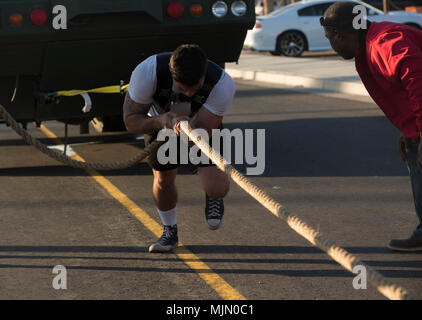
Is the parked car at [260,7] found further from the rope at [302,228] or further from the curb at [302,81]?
the rope at [302,228]

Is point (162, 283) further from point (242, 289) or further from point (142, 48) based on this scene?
point (142, 48)

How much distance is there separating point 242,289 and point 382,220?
2.04 m

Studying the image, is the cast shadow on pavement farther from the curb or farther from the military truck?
the curb

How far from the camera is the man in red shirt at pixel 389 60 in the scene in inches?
196

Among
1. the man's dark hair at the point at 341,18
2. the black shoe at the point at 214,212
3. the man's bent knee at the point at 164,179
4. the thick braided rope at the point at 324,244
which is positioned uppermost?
the man's dark hair at the point at 341,18

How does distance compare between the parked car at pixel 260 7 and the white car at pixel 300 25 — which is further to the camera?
the parked car at pixel 260 7

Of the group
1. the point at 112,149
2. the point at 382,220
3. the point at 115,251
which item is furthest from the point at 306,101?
the point at 115,251

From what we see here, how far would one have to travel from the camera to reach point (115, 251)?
622 centimetres

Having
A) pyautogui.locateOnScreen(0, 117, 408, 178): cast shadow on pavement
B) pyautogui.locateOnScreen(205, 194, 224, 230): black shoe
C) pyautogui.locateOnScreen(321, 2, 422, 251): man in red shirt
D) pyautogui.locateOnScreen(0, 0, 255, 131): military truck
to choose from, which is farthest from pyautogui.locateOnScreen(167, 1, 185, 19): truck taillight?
pyautogui.locateOnScreen(321, 2, 422, 251): man in red shirt

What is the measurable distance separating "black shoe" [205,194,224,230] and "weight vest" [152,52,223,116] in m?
0.81

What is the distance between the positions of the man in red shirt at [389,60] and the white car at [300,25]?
1749 centimetres

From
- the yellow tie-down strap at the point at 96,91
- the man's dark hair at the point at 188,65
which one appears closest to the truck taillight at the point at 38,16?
the yellow tie-down strap at the point at 96,91

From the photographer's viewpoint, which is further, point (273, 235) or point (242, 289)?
point (273, 235)
